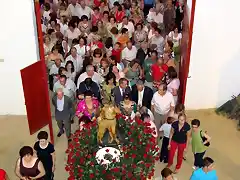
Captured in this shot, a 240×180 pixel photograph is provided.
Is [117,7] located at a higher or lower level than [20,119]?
higher

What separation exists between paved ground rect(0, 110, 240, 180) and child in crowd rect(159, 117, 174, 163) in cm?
17

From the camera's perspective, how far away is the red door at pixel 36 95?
9.05 meters

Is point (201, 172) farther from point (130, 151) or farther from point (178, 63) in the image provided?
point (178, 63)

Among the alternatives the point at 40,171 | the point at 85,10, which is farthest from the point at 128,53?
the point at 40,171

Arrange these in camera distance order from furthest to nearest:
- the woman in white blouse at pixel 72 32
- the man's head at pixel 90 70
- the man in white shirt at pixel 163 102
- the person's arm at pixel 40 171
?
the woman in white blouse at pixel 72 32, the man's head at pixel 90 70, the man in white shirt at pixel 163 102, the person's arm at pixel 40 171

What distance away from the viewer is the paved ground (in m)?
9.26

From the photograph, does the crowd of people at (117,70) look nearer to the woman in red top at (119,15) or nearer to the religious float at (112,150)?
the woman in red top at (119,15)

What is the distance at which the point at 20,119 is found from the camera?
1073cm

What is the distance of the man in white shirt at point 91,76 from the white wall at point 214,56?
2.07 m

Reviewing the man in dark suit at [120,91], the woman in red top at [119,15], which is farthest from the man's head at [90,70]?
the woman in red top at [119,15]

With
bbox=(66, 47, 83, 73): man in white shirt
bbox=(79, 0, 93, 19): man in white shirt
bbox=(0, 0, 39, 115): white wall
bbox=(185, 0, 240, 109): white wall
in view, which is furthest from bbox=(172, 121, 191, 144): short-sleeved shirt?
bbox=(79, 0, 93, 19): man in white shirt

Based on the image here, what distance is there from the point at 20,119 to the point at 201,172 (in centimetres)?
495

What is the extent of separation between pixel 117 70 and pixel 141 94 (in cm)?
107

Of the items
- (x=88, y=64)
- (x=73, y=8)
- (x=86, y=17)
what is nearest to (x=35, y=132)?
(x=88, y=64)
